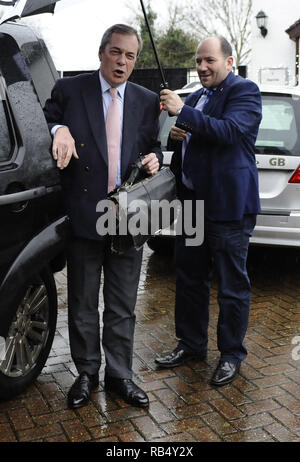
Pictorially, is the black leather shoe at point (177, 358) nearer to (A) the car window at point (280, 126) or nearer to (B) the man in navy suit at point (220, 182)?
(B) the man in navy suit at point (220, 182)

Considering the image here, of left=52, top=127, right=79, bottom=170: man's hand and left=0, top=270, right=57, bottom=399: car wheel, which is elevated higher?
left=52, top=127, right=79, bottom=170: man's hand

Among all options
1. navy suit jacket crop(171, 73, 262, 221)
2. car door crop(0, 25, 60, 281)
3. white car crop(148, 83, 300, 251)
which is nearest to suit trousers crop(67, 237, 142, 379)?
car door crop(0, 25, 60, 281)

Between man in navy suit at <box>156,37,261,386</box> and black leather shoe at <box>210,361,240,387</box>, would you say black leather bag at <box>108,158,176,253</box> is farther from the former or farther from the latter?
black leather shoe at <box>210,361,240,387</box>

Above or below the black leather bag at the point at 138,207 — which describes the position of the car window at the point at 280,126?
above

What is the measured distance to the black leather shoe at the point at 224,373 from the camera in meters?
3.56

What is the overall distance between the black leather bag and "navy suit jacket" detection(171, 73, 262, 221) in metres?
0.29

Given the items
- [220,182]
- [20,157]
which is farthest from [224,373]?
[20,157]

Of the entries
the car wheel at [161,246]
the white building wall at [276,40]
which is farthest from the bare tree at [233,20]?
the car wheel at [161,246]

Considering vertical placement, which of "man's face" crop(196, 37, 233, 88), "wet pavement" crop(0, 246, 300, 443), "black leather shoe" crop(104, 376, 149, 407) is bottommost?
"wet pavement" crop(0, 246, 300, 443)

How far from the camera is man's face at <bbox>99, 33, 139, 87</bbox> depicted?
3.08 meters

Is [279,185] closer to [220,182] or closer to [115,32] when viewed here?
[220,182]

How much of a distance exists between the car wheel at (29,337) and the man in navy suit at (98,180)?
0.50 ft

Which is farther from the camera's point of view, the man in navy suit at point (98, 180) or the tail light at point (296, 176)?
the tail light at point (296, 176)
